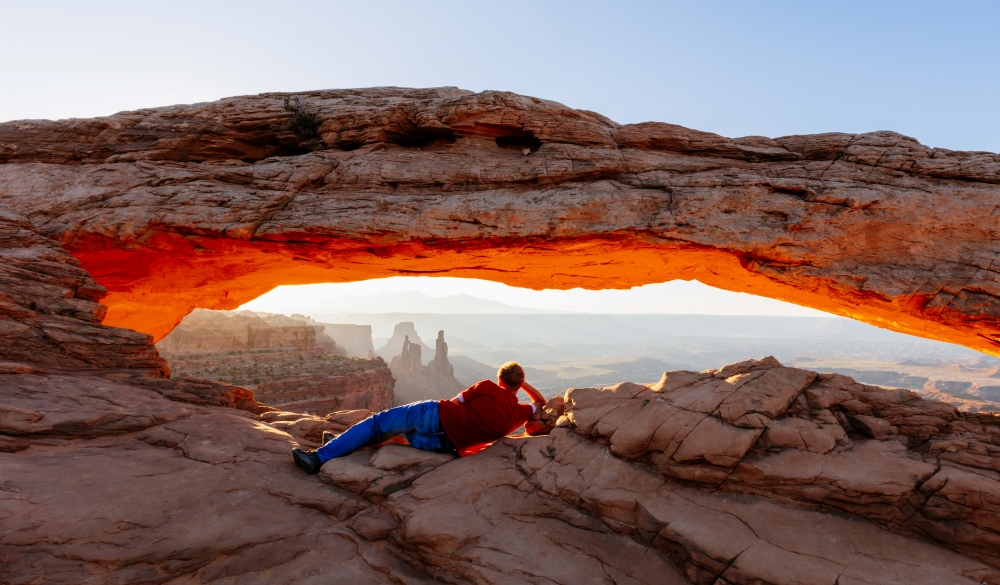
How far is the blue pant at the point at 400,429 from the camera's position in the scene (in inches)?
322

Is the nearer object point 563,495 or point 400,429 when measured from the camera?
point 563,495

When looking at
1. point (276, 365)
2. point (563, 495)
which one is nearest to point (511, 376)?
point (563, 495)

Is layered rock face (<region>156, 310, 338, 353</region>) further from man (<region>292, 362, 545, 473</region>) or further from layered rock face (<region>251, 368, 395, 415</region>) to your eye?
man (<region>292, 362, 545, 473</region>)

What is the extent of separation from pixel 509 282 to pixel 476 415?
27.9 feet

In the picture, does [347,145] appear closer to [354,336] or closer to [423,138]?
[423,138]

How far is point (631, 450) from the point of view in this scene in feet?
23.2

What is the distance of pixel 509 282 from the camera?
16.2m

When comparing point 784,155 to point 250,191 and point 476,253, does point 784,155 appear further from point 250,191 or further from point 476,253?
point 250,191

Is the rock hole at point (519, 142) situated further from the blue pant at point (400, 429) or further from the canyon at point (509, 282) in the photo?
the blue pant at point (400, 429)

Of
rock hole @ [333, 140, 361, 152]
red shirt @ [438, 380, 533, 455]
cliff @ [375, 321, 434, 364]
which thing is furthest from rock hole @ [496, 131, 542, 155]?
cliff @ [375, 321, 434, 364]

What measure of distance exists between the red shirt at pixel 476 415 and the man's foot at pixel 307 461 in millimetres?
2249

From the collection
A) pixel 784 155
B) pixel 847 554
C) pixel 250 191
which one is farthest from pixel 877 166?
pixel 250 191

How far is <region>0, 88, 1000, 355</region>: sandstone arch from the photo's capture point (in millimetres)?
10359

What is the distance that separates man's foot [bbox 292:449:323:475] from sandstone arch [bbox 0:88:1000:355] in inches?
240
